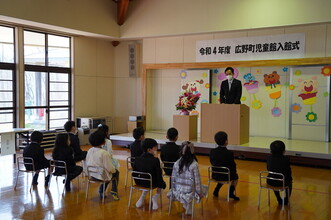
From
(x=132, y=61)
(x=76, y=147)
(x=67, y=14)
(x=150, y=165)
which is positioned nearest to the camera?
(x=150, y=165)

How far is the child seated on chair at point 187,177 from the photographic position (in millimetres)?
4219

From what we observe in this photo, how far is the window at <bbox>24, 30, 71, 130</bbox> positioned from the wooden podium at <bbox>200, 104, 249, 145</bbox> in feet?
14.9

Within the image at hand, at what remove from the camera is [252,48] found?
9.25 m

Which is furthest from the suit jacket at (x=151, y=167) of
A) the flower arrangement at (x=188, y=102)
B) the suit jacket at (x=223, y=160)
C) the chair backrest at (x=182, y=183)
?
the flower arrangement at (x=188, y=102)

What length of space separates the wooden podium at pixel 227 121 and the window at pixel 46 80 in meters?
4.53

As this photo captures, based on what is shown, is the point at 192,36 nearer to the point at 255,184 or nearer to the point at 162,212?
the point at 255,184

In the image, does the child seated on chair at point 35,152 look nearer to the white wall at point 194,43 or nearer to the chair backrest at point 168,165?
the chair backrest at point 168,165

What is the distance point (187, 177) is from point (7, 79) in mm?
6421

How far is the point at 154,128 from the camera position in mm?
11250

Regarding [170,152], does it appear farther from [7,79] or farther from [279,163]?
[7,79]

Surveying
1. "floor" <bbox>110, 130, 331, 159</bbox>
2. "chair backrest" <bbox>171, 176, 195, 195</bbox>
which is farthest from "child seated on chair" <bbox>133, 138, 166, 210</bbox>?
"floor" <bbox>110, 130, 331, 159</bbox>

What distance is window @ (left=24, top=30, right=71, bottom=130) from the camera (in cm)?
934

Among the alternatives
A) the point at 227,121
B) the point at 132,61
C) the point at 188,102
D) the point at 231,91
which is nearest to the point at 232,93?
the point at 231,91

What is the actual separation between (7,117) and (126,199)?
519 centimetres
